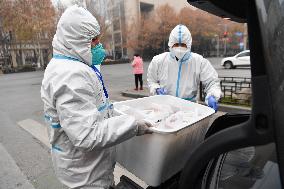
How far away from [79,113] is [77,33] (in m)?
0.48

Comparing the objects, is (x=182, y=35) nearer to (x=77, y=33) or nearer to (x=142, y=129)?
(x=77, y=33)

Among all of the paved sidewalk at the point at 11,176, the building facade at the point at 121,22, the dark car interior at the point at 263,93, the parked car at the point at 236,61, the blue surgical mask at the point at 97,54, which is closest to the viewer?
the dark car interior at the point at 263,93

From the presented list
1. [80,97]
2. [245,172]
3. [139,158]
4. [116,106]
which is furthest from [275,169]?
[116,106]

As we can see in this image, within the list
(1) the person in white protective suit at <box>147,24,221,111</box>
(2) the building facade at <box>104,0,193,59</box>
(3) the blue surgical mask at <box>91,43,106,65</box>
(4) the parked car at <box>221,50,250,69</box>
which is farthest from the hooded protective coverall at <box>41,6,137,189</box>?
(2) the building facade at <box>104,0,193,59</box>

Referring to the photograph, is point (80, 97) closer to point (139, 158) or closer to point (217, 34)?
point (139, 158)

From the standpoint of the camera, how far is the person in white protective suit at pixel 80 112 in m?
1.52

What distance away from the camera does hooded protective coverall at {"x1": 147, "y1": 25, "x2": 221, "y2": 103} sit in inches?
117

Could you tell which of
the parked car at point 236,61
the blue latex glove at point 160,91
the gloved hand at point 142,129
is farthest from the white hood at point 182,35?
the parked car at point 236,61

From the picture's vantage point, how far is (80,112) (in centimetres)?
152

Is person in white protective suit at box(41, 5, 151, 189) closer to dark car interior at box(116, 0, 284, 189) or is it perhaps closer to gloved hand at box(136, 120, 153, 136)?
gloved hand at box(136, 120, 153, 136)

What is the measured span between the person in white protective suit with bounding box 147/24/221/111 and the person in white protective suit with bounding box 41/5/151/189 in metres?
1.28

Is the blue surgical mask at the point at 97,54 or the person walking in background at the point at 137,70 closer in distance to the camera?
the blue surgical mask at the point at 97,54

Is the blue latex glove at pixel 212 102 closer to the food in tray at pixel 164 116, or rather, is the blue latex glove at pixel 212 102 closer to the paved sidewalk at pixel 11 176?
the food in tray at pixel 164 116

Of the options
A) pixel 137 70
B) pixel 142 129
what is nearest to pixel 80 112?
pixel 142 129
